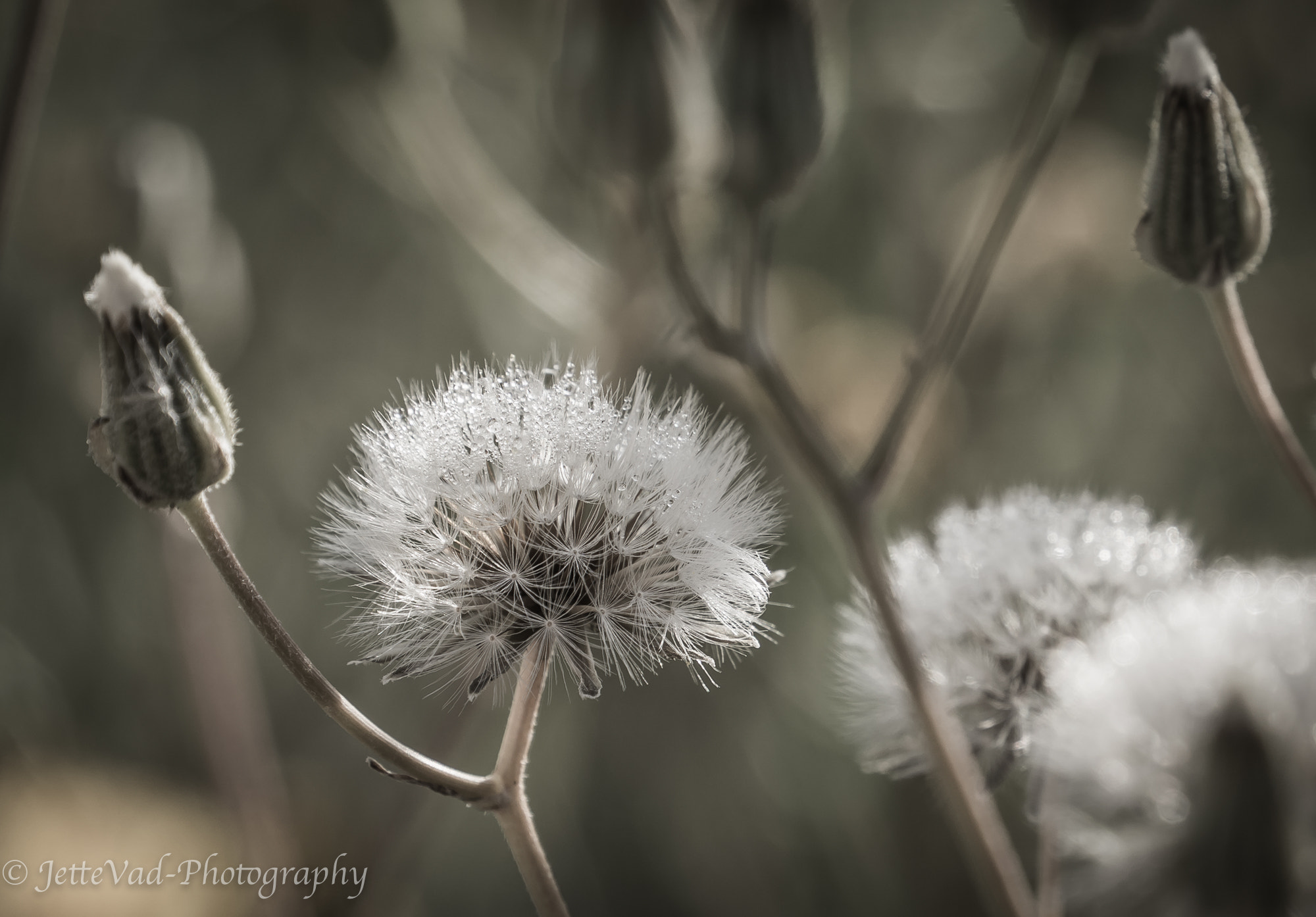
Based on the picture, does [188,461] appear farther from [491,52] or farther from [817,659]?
[491,52]

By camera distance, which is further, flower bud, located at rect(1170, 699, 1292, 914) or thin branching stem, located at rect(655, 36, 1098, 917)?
thin branching stem, located at rect(655, 36, 1098, 917)

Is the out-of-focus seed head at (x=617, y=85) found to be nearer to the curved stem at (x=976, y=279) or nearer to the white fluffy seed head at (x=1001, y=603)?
the curved stem at (x=976, y=279)

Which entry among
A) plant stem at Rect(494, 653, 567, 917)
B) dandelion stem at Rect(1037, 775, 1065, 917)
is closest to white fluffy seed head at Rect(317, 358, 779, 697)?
plant stem at Rect(494, 653, 567, 917)

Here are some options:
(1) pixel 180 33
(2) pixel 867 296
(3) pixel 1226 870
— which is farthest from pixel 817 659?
(1) pixel 180 33

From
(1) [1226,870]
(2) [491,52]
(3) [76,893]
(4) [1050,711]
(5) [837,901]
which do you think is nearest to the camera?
(1) [1226,870]

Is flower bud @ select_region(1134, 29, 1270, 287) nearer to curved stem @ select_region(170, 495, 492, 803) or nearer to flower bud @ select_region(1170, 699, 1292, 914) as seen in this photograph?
flower bud @ select_region(1170, 699, 1292, 914)

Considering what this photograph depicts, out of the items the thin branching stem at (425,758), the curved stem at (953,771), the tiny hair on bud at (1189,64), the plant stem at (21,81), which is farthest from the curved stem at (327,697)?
the tiny hair on bud at (1189,64)

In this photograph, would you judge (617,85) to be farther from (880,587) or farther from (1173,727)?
(1173,727)
